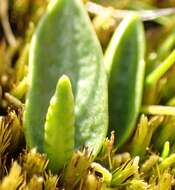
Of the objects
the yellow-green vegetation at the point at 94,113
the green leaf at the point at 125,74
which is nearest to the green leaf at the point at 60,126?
the yellow-green vegetation at the point at 94,113

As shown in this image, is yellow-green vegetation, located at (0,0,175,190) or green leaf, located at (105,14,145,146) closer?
yellow-green vegetation, located at (0,0,175,190)

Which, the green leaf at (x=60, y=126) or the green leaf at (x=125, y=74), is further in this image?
the green leaf at (x=125, y=74)

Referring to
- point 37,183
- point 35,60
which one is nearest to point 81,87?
point 35,60

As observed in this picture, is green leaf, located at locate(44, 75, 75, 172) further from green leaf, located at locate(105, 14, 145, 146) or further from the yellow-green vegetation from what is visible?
green leaf, located at locate(105, 14, 145, 146)

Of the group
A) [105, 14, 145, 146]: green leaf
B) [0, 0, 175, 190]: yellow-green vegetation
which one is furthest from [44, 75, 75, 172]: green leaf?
[105, 14, 145, 146]: green leaf

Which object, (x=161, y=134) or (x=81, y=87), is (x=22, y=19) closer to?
(x=81, y=87)

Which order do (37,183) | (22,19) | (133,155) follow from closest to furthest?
(37,183)
(133,155)
(22,19)

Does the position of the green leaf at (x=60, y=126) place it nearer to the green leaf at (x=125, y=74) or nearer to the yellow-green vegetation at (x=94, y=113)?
the yellow-green vegetation at (x=94, y=113)
